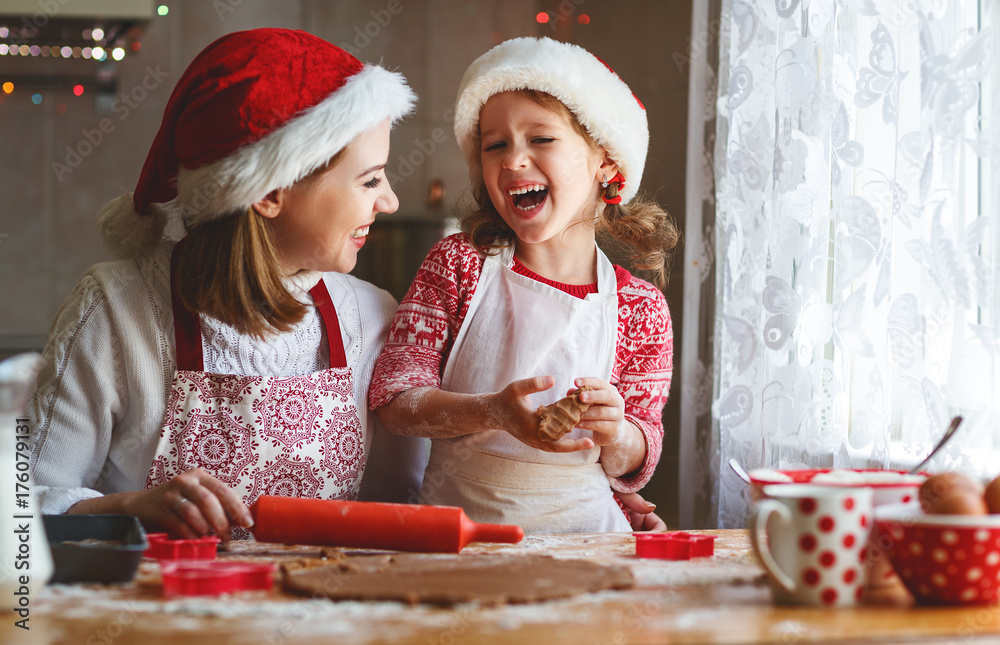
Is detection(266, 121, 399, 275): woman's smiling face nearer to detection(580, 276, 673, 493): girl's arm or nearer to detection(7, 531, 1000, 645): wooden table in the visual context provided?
detection(580, 276, 673, 493): girl's arm

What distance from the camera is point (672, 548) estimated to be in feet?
3.01

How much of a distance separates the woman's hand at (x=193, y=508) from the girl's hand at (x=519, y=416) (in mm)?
338

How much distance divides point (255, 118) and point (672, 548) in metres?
0.79

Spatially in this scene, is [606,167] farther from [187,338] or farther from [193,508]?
[193,508]

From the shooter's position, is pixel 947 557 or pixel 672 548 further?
pixel 672 548

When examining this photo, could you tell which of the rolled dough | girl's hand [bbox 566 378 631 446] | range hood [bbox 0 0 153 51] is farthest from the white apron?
Answer: range hood [bbox 0 0 153 51]

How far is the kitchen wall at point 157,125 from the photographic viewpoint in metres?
3.23

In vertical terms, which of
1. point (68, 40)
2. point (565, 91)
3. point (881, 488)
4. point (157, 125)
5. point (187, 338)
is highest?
point (68, 40)

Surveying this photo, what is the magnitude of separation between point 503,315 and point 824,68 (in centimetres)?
72

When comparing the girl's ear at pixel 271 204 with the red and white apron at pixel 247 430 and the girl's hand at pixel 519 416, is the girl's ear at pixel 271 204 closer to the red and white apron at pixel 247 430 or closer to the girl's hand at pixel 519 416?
the red and white apron at pixel 247 430

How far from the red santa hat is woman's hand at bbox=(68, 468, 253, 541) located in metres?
0.43

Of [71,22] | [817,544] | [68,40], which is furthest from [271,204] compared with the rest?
[68,40]

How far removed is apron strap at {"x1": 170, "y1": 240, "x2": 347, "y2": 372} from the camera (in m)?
1.21

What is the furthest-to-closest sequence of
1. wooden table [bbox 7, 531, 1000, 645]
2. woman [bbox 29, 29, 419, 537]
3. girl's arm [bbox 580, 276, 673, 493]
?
girl's arm [bbox 580, 276, 673, 493] → woman [bbox 29, 29, 419, 537] → wooden table [bbox 7, 531, 1000, 645]
